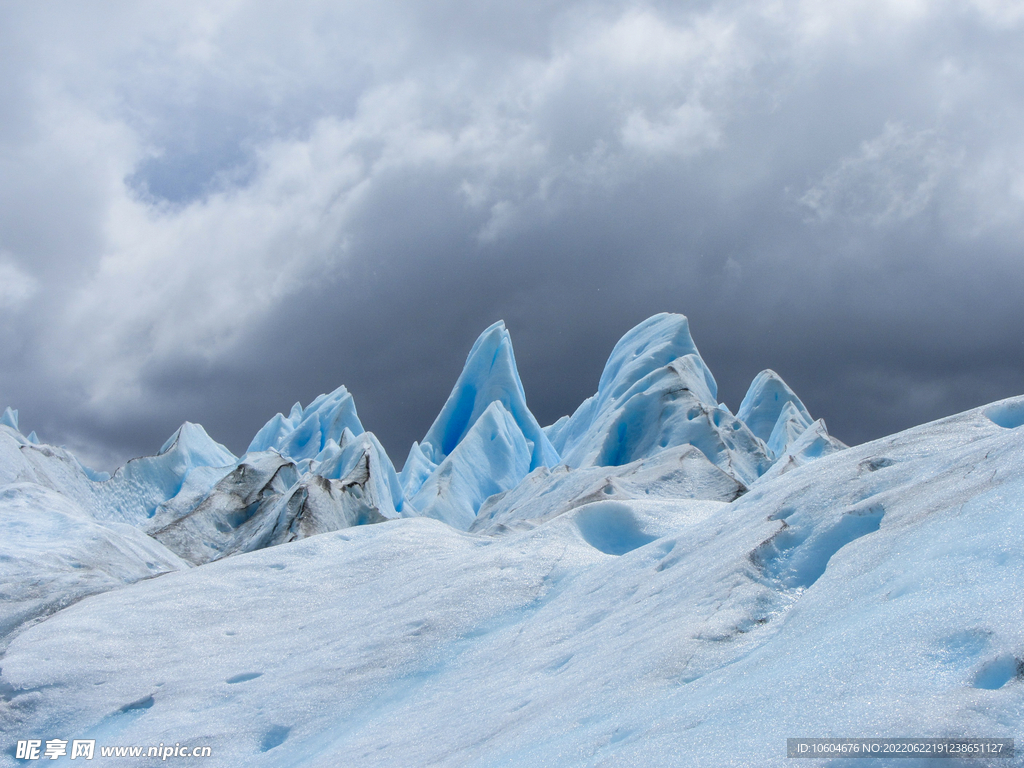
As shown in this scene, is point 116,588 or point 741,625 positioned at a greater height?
point 116,588

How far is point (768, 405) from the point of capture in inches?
947

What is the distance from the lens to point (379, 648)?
4.28 metres

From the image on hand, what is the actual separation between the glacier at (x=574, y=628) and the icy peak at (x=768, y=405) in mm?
17132

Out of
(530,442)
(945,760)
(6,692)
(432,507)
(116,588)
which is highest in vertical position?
(530,442)

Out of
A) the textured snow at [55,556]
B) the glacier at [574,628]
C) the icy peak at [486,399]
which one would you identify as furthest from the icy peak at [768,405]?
the textured snow at [55,556]

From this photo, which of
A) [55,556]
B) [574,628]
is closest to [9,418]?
[55,556]

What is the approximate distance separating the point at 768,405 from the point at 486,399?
30.3ft

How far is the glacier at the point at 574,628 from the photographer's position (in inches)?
83.4

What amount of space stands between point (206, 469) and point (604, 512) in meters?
14.4

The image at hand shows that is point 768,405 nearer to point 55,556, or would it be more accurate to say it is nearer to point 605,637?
point 55,556

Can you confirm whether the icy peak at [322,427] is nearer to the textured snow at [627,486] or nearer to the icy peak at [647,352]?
the icy peak at [647,352]

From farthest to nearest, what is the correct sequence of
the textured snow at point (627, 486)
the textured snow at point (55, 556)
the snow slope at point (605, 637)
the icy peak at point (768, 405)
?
the icy peak at point (768, 405) < the textured snow at point (627, 486) < the textured snow at point (55, 556) < the snow slope at point (605, 637)

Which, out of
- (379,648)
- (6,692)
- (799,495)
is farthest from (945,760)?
(6,692)

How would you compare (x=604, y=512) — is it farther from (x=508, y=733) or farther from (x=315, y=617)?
(x=508, y=733)
